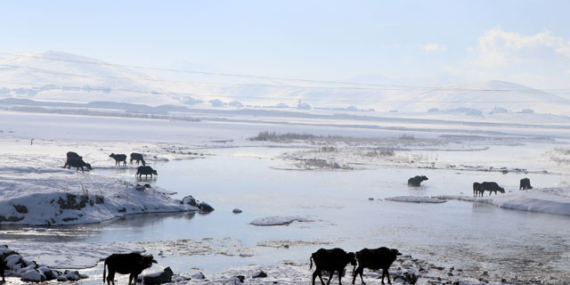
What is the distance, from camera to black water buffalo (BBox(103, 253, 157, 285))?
475 inches

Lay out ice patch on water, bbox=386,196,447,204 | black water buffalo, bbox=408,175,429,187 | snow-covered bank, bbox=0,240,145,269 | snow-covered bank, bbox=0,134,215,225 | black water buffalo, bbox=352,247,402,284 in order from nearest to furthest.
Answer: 1. black water buffalo, bbox=352,247,402,284
2. snow-covered bank, bbox=0,240,145,269
3. snow-covered bank, bbox=0,134,215,225
4. ice patch on water, bbox=386,196,447,204
5. black water buffalo, bbox=408,175,429,187

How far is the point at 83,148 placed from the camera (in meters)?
49.4

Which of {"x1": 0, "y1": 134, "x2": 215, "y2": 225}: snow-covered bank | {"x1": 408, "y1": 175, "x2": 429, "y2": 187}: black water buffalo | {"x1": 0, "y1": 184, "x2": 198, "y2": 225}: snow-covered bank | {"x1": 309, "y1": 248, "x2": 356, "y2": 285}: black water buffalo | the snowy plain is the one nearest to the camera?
{"x1": 309, "y1": 248, "x2": 356, "y2": 285}: black water buffalo

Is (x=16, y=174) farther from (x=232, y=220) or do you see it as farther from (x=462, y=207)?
(x=462, y=207)

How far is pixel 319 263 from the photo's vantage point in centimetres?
1248

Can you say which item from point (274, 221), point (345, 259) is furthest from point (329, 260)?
point (274, 221)

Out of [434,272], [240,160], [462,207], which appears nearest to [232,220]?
[434,272]

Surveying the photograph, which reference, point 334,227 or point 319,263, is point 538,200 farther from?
point 319,263

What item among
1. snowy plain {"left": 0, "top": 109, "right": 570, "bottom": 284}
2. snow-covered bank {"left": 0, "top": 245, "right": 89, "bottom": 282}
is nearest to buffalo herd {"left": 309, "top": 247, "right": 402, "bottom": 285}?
snowy plain {"left": 0, "top": 109, "right": 570, "bottom": 284}

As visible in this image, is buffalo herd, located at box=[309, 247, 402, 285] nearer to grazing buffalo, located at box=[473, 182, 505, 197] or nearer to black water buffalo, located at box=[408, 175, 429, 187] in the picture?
grazing buffalo, located at box=[473, 182, 505, 197]

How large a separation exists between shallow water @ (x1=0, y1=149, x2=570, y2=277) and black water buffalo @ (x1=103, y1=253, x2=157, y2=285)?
227cm

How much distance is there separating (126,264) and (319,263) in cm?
369

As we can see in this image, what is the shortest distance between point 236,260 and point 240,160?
29907 millimetres

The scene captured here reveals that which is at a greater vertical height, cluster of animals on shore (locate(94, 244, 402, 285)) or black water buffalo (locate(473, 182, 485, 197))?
black water buffalo (locate(473, 182, 485, 197))
